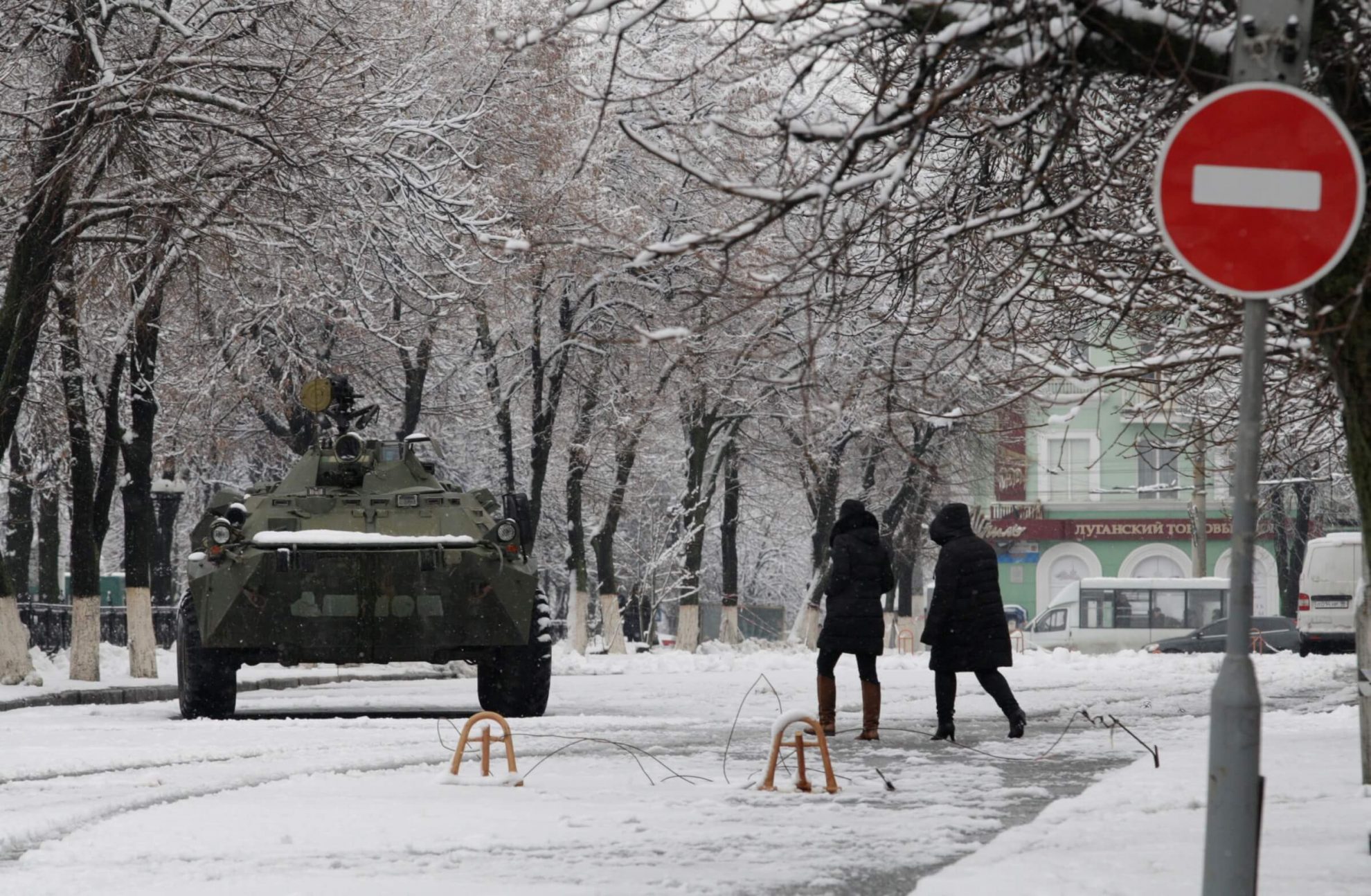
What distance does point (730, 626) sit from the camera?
41219 mm

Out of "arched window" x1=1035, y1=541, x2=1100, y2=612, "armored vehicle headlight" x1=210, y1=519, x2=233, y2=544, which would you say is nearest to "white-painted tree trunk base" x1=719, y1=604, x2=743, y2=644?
"armored vehicle headlight" x1=210, y1=519, x2=233, y2=544

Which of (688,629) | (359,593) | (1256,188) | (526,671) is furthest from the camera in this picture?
(688,629)

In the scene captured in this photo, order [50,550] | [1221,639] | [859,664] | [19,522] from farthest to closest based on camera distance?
1. [1221,639]
2. [19,522]
3. [50,550]
4. [859,664]

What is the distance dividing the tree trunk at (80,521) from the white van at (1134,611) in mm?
29273

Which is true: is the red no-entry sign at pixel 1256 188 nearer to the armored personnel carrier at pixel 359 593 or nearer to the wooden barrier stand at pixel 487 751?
the wooden barrier stand at pixel 487 751

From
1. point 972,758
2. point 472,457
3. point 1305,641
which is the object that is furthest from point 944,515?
point 472,457

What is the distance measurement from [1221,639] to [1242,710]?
41095mm

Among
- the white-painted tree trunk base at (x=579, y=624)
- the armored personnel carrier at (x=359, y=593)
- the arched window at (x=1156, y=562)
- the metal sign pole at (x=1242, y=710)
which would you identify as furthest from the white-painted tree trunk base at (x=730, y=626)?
the metal sign pole at (x=1242, y=710)

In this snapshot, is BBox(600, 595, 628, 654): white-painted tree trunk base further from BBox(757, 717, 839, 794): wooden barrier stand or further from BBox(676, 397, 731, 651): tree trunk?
BBox(757, 717, 839, 794): wooden barrier stand

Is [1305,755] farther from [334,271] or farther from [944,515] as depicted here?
[334,271]

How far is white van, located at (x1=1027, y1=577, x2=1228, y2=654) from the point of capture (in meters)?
47.4

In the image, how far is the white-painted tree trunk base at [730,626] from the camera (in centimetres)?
4081

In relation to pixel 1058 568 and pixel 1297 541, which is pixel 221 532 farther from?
pixel 1058 568

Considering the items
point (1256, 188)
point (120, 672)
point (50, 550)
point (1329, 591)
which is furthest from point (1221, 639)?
point (1256, 188)
